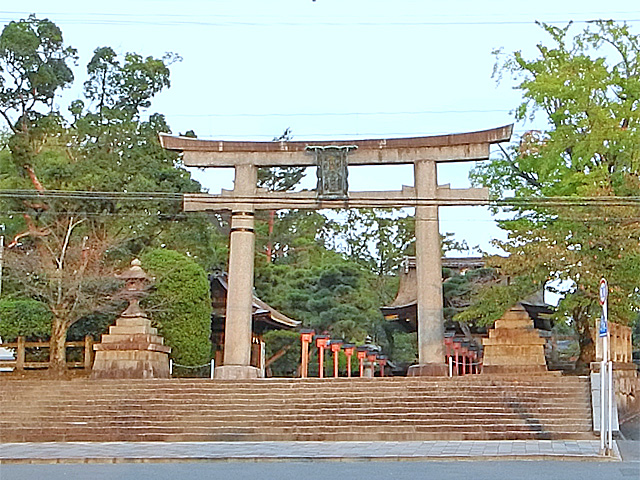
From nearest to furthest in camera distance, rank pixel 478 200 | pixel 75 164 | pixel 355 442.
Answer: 1. pixel 355 442
2. pixel 478 200
3. pixel 75 164

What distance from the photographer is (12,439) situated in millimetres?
18578

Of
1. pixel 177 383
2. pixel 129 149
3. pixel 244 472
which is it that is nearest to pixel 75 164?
pixel 129 149

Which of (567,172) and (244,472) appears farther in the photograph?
(567,172)

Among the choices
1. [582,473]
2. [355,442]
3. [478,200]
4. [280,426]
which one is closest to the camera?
[582,473]

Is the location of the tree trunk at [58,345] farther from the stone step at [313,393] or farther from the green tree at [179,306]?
the stone step at [313,393]

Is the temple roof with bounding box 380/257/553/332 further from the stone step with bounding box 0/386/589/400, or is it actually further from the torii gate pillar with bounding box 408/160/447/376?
the stone step with bounding box 0/386/589/400

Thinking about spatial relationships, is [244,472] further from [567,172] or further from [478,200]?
[567,172]

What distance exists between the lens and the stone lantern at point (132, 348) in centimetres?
2481

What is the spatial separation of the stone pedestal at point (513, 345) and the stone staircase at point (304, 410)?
148 inches

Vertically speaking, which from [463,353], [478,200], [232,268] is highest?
[478,200]

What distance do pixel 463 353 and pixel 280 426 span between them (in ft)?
53.4

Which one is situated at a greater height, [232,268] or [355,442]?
[232,268]

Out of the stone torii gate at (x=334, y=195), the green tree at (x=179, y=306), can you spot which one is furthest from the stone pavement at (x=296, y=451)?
the green tree at (x=179, y=306)

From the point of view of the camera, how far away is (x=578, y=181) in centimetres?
2569
